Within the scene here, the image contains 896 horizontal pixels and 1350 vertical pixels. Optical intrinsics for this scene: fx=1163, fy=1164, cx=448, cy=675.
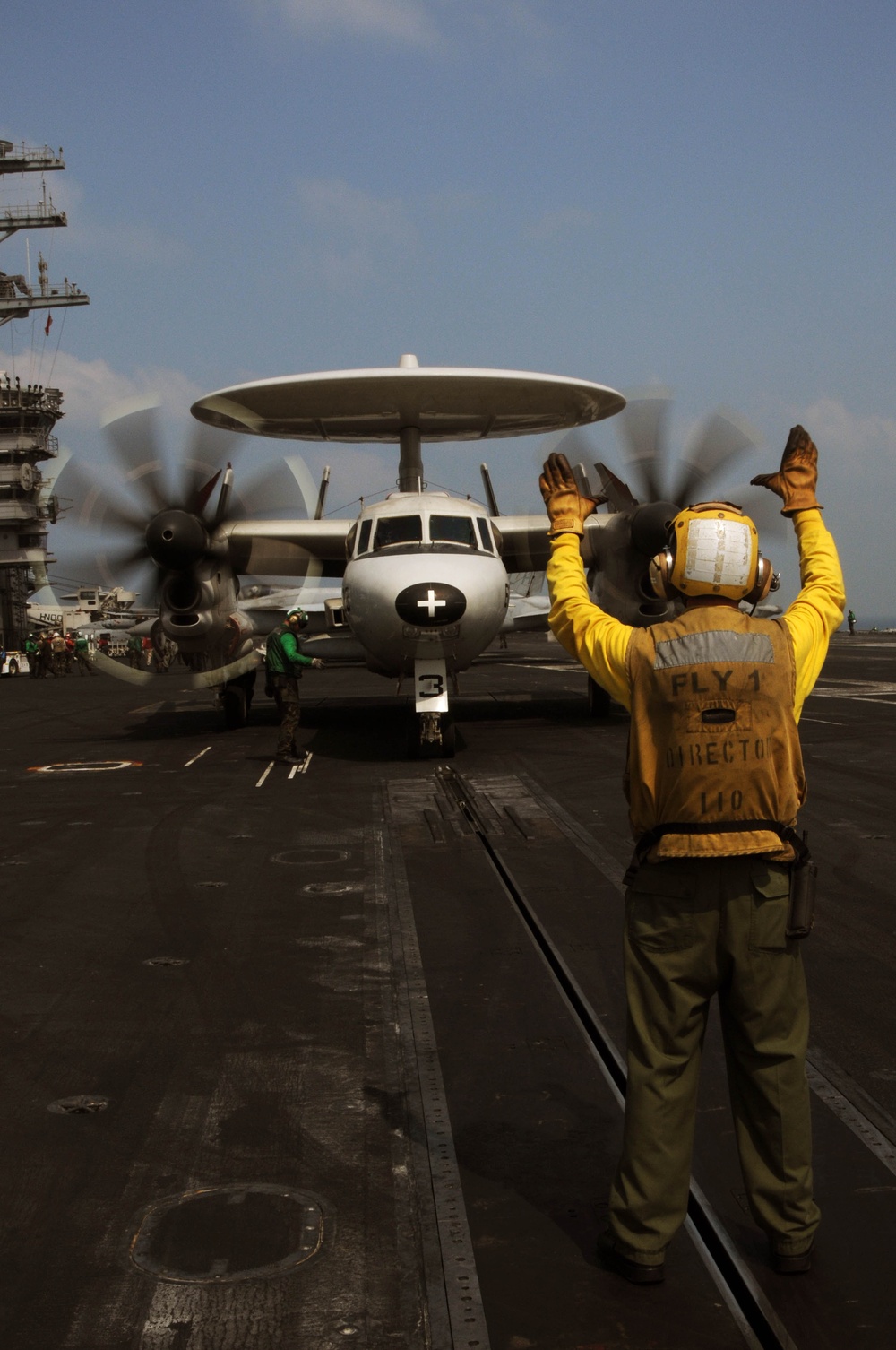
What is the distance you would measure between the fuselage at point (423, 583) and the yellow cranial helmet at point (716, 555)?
11.1 m

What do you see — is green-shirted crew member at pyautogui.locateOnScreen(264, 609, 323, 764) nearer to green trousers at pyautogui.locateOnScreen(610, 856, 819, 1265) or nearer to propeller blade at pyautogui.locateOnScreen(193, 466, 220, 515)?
propeller blade at pyautogui.locateOnScreen(193, 466, 220, 515)

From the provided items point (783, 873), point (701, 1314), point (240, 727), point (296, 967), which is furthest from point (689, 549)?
point (240, 727)

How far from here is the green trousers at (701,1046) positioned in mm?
3438

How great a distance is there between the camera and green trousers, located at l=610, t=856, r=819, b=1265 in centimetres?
344

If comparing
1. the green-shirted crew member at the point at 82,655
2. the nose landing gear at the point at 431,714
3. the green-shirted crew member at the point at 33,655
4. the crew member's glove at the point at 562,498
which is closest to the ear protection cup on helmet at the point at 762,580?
the crew member's glove at the point at 562,498

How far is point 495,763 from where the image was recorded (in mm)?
15609

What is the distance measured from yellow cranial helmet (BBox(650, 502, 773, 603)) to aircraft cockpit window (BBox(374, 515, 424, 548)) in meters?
12.6

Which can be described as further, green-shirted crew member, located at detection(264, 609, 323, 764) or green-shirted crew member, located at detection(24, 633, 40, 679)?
green-shirted crew member, located at detection(24, 633, 40, 679)

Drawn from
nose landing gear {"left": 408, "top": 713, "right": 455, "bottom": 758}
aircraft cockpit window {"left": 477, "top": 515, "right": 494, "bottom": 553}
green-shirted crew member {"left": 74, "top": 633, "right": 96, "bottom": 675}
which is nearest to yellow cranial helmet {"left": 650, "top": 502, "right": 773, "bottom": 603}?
nose landing gear {"left": 408, "top": 713, "right": 455, "bottom": 758}

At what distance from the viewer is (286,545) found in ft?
68.9

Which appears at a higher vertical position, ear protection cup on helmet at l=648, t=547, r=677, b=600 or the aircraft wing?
the aircraft wing

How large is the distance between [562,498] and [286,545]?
57.0 feet

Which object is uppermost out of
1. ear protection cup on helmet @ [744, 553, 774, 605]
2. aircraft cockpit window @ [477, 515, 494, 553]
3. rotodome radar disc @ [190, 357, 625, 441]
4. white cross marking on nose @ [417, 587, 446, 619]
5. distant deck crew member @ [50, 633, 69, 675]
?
rotodome radar disc @ [190, 357, 625, 441]

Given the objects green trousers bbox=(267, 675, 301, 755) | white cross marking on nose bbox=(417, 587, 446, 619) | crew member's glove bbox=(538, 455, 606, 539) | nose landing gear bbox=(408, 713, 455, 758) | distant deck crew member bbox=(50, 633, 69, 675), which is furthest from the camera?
distant deck crew member bbox=(50, 633, 69, 675)
